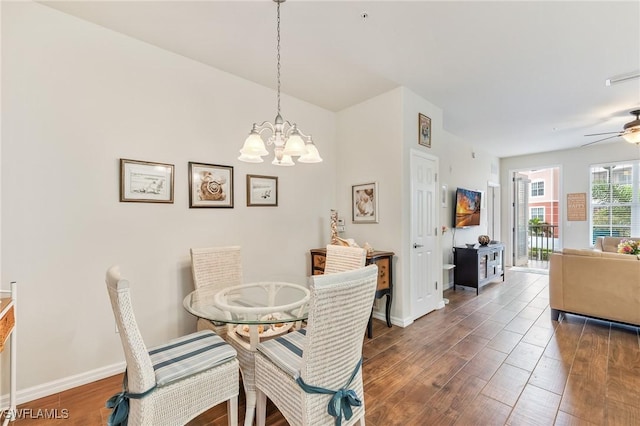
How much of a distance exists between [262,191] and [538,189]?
9029 millimetres

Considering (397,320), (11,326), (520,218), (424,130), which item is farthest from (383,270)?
(520,218)

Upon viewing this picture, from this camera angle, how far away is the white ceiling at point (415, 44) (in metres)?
1.97

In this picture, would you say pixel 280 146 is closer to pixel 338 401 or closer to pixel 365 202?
pixel 338 401

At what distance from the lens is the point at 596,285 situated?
3.04m

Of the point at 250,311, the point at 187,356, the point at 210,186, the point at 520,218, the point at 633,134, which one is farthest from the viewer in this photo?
the point at 520,218

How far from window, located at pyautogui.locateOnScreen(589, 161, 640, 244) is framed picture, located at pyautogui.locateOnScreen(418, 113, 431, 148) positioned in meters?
4.80

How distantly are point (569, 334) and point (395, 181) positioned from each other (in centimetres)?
244

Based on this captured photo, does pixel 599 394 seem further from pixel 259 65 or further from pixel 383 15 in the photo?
pixel 259 65

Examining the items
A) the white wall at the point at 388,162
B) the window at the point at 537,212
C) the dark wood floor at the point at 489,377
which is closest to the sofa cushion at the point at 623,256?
the dark wood floor at the point at 489,377

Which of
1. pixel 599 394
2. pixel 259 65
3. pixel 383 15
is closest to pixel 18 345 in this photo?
pixel 259 65

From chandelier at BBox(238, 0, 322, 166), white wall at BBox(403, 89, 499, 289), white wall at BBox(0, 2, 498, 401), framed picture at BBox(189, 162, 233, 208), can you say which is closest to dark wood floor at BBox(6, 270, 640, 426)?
white wall at BBox(0, 2, 498, 401)

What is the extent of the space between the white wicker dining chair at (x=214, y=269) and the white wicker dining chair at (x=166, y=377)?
0.70 meters

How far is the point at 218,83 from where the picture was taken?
9.12 ft

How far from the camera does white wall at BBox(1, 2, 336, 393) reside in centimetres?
188
